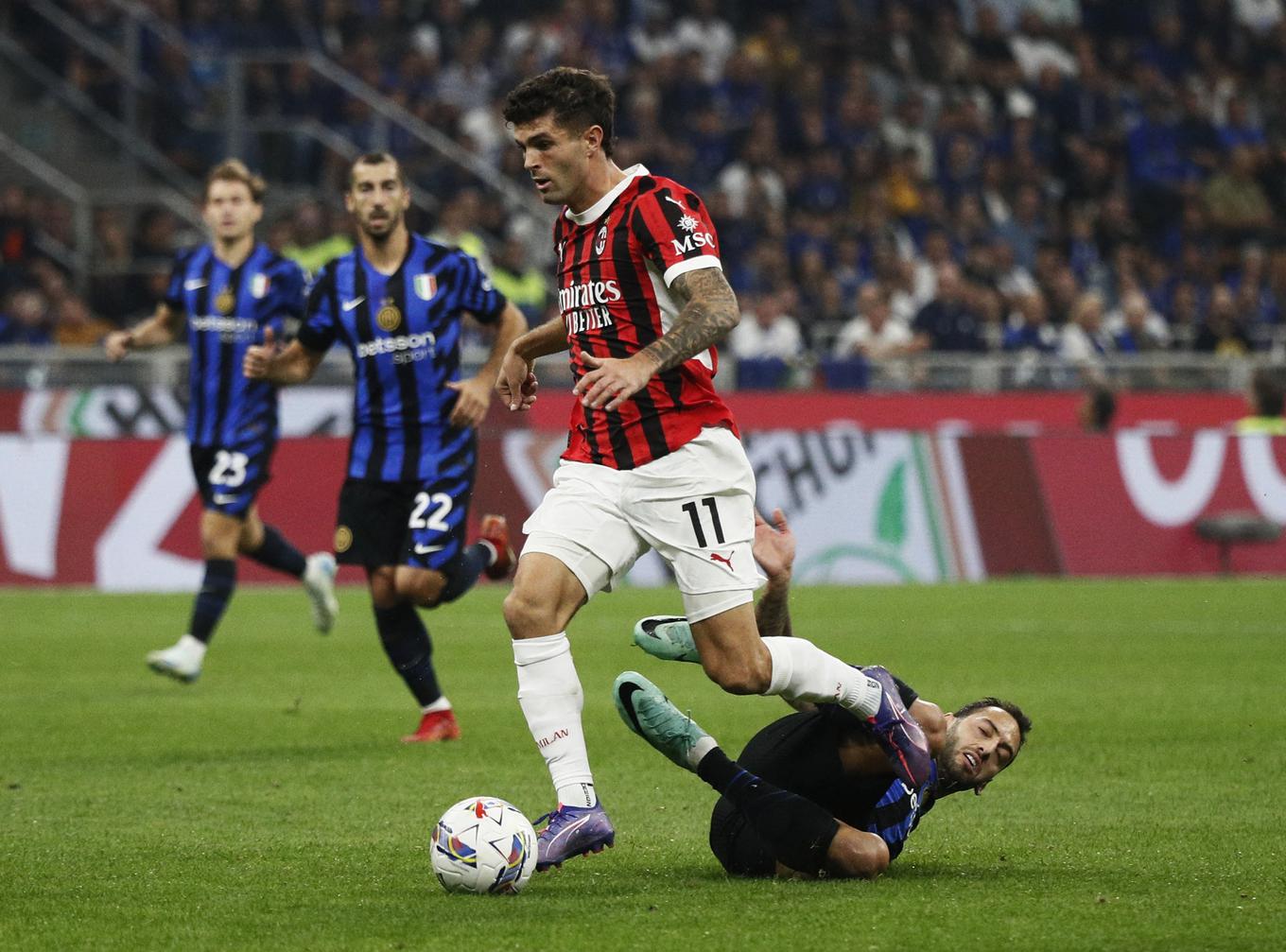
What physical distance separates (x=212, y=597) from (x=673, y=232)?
5.26 m

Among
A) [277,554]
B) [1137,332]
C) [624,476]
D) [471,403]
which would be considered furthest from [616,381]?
[1137,332]

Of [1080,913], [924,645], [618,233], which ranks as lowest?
[924,645]

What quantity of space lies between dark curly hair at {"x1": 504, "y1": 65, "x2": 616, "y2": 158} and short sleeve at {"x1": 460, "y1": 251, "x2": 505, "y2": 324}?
3.04 meters

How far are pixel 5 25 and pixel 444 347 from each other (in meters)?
15.8

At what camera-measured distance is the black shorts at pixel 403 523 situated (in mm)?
8539

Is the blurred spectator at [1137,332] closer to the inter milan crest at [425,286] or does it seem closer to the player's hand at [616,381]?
the inter milan crest at [425,286]

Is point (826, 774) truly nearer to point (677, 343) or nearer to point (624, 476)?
point (624, 476)

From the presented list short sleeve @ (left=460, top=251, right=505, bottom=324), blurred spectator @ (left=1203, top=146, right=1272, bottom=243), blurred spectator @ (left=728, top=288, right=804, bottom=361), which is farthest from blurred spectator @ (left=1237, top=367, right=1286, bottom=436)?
short sleeve @ (left=460, top=251, right=505, bottom=324)

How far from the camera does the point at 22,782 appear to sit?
746 cm

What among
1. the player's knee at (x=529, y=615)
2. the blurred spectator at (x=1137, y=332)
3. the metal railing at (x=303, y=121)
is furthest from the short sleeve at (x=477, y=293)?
the metal railing at (x=303, y=121)

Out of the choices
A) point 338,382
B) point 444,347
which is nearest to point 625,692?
point 444,347

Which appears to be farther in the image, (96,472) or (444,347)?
(96,472)

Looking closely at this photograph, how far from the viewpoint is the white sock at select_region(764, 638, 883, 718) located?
5621mm

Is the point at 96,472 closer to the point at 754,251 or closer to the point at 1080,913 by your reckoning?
the point at 754,251
